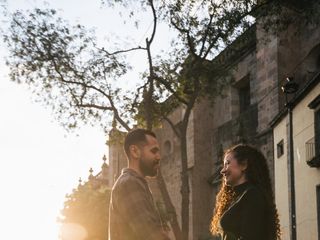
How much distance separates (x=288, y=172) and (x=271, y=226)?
16178 millimetres

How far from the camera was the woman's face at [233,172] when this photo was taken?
397 centimetres

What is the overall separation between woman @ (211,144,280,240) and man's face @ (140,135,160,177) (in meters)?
0.76

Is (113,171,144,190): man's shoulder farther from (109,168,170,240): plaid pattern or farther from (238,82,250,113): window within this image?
(238,82,250,113): window

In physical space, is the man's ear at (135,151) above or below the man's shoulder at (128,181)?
above

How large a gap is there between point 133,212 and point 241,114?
76.8 feet

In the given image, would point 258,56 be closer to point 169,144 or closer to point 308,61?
point 308,61

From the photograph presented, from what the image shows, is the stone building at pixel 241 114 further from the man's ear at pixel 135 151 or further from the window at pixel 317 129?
the man's ear at pixel 135 151

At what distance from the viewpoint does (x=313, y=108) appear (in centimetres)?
1777

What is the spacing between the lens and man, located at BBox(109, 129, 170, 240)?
299 cm

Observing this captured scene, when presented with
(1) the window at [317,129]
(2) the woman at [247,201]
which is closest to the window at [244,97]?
(1) the window at [317,129]

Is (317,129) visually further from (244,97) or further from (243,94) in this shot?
(243,94)

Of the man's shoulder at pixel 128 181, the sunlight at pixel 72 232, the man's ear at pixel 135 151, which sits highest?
the sunlight at pixel 72 232

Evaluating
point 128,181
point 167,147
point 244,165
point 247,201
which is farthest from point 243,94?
point 128,181

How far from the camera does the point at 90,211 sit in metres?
30.3
